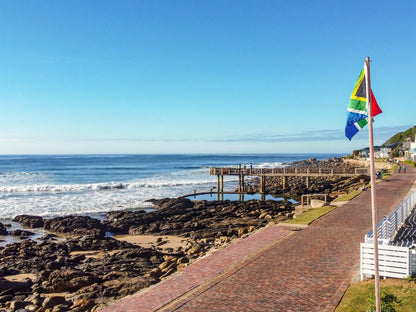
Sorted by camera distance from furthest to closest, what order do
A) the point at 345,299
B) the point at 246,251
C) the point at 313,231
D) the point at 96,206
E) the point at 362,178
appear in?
the point at 362,178 → the point at 96,206 → the point at 313,231 → the point at 246,251 → the point at 345,299

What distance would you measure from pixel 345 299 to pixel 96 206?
30.0 m

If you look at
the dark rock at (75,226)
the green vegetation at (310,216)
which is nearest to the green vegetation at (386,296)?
the green vegetation at (310,216)

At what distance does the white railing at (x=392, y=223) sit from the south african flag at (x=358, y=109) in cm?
379

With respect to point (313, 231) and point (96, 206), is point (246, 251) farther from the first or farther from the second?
point (96, 206)

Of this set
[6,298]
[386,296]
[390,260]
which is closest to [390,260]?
[390,260]

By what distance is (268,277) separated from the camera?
31.6 ft

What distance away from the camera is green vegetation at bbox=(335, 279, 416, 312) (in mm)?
7531

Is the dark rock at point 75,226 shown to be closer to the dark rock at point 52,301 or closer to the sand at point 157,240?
the sand at point 157,240

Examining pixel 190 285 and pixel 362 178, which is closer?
pixel 190 285

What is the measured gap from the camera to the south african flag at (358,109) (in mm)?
6789

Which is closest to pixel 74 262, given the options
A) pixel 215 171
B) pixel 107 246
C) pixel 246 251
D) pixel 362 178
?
pixel 107 246

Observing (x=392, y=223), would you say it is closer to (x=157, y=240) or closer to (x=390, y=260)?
(x=390, y=260)

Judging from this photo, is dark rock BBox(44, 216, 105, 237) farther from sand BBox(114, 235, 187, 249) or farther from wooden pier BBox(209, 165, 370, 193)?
wooden pier BBox(209, 165, 370, 193)

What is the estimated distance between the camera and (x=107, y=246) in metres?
19.0
